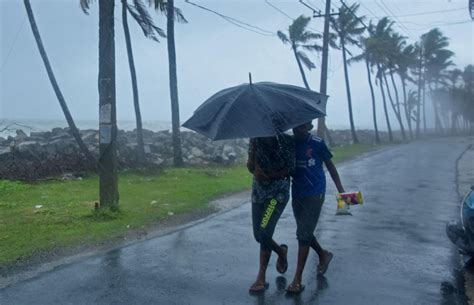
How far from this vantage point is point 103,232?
324 inches

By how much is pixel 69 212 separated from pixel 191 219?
7.45 ft

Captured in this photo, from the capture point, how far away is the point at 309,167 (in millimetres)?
5320

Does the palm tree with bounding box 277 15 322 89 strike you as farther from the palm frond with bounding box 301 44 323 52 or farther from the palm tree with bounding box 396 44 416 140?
the palm tree with bounding box 396 44 416 140

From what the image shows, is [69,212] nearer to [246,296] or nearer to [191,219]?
[191,219]

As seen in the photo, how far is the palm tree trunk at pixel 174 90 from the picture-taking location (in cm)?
2077

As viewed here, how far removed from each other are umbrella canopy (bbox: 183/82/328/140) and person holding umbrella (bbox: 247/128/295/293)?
0.29 m

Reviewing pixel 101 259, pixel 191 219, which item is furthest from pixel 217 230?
pixel 101 259

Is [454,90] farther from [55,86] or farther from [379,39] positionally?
[55,86]

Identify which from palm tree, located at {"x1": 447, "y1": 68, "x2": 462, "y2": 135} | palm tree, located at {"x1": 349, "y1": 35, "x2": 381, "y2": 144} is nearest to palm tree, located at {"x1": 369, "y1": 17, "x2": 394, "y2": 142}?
palm tree, located at {"x1": 349, "y1": 35, "x2": 381, "y2": 144}

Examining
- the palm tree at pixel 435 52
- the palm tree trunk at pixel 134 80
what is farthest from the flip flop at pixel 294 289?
the palm tree at pixel 435 52

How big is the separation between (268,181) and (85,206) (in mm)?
6406

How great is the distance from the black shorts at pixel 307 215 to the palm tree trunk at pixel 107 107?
16.3 feet

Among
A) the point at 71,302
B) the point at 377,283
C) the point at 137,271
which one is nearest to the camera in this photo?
the point at 71,302

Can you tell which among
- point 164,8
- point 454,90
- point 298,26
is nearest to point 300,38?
point 298,26
